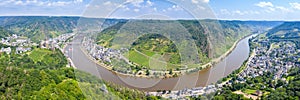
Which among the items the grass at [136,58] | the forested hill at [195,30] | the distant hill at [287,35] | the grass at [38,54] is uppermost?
the forested hill at [195,30]

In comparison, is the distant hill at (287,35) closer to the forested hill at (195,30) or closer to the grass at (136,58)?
the grass at (136,58)

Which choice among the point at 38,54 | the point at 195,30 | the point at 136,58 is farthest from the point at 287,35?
the point at 195,30

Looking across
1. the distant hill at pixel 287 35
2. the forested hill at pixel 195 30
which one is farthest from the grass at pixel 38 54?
the distant hill at pixel 287 35

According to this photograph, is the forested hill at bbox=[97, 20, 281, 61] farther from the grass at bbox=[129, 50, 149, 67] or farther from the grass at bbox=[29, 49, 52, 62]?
the grass at bbox=[29, 49, 52, 62]

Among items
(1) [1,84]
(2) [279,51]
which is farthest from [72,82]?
(2) [279,51]

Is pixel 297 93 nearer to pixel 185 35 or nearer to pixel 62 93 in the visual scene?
pixel 62 93

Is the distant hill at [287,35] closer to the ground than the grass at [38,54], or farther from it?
farther from it

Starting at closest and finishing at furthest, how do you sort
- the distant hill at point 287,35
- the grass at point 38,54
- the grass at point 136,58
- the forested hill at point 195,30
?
the forested hill at point 195,30
the grass at point 136,58
the grass at point 38,54
the distant hill at point 287,35

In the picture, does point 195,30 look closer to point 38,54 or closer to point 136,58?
point 136,58

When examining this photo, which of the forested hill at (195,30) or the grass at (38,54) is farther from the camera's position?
the grass at (38,54)
